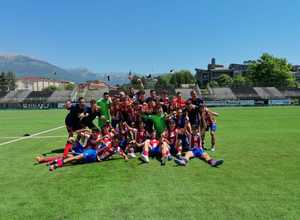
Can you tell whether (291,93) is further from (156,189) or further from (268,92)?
(156,189)

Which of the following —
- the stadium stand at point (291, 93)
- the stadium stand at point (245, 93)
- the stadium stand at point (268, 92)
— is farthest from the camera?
the stadium stand at point (268, 92)

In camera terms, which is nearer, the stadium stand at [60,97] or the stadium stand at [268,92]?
the stadium stand at [268,92]

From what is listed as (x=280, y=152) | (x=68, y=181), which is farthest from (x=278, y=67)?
(x=68, y=181)

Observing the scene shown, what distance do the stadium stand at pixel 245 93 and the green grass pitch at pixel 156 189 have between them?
54.8 m

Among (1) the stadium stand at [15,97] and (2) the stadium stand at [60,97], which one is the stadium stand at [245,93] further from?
(1) the stadium stand at [15,97]

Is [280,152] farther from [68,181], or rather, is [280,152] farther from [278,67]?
[278,67]

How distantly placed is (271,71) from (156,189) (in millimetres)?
78860

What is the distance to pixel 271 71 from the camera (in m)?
78.4

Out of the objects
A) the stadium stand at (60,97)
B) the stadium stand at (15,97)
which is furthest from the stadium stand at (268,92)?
the stadium stand at (15,97)

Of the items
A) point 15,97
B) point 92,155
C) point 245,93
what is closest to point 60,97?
point 15,97

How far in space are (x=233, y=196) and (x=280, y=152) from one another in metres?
4.81

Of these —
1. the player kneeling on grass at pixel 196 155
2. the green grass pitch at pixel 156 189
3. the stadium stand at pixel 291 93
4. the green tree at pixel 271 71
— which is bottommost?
the green grass pitch at pixel 156 189

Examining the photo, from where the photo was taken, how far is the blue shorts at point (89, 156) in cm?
906

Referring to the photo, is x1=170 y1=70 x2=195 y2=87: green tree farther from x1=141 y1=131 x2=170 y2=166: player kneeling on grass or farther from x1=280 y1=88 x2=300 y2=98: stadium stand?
x1=141 y1=131 x2=170 y2=166: player kneeling on grass
